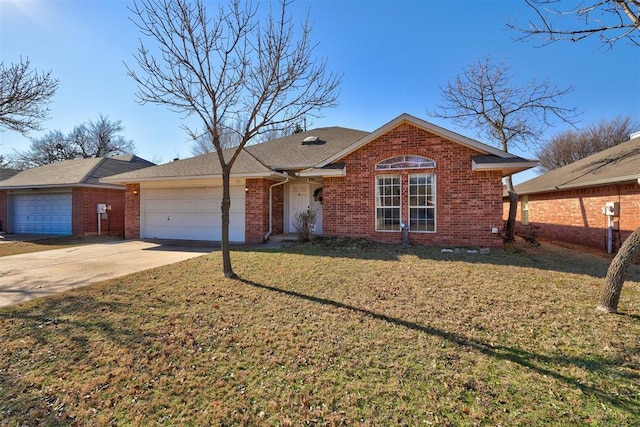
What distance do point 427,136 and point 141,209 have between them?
12.4 meters

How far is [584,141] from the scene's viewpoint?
2988cm

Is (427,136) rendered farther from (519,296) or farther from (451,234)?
(519,296)

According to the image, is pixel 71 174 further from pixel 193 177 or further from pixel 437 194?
pixel 437 194

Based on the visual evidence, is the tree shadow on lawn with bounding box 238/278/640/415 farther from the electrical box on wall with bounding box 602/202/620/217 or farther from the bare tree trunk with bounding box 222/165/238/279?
the electrical box on wall with bounding box 602/202/620/217

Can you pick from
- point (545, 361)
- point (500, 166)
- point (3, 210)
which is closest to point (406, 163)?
point (500, 166)

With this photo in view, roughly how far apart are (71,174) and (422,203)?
713 inches

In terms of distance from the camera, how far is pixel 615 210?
10227 millimetres

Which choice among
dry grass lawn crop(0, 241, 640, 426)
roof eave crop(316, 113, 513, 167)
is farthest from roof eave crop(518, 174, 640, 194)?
dry grass lawn crop(0, 241, 640, 426)

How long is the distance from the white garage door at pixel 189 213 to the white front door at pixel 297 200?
223 centimetres

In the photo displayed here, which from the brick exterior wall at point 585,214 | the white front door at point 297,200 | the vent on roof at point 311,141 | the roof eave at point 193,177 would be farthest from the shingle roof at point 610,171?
the roof eave at point 193,177

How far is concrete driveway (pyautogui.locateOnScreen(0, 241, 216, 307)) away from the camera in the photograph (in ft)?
19.9

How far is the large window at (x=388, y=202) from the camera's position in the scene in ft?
35.1

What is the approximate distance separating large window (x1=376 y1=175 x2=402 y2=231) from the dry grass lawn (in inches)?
181

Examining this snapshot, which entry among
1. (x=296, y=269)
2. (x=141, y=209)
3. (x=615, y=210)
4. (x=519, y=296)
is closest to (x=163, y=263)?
(x=296, y=269)
